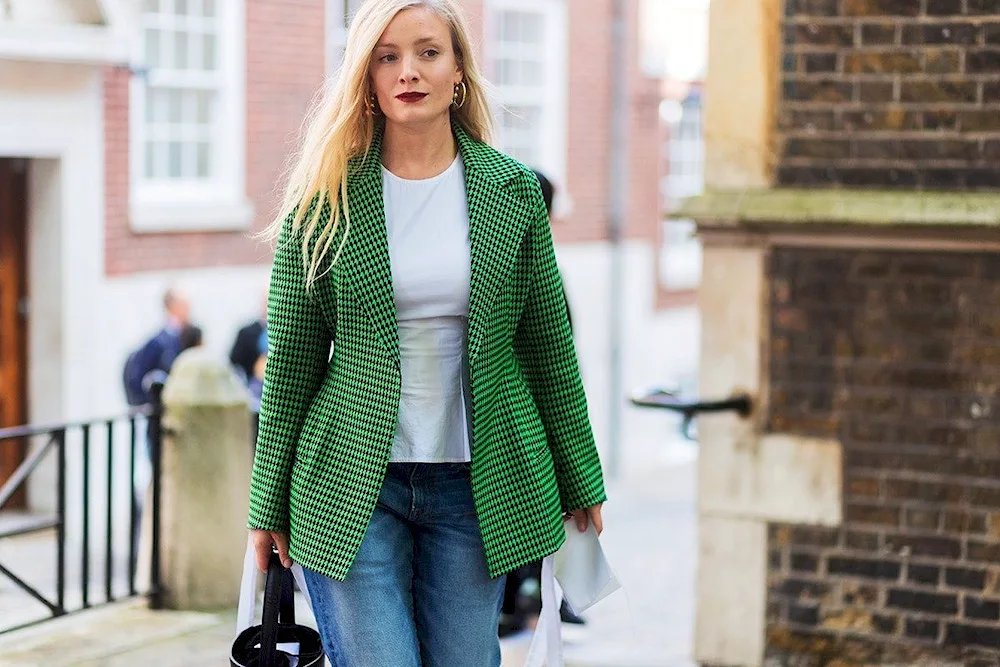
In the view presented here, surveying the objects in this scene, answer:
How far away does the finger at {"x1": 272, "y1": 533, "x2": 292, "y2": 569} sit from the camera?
10.4 feet

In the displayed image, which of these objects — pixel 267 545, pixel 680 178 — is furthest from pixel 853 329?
pixel 680 178

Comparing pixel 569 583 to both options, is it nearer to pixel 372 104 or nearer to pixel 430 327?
pixel 430 327

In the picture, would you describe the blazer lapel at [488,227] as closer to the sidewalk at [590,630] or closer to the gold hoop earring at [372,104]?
the gold hoop earring at [372,104]

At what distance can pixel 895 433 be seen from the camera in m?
5.06

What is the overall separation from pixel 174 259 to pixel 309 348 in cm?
963

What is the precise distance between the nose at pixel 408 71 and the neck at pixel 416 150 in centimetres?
12

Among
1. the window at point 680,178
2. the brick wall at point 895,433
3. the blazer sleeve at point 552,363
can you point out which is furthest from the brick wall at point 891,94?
the window at point 680,178

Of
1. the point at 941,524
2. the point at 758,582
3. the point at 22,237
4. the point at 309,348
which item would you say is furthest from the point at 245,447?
the point at 22,237

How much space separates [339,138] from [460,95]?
12.9 inches

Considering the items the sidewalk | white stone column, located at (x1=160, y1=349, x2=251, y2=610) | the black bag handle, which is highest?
the black bag handle

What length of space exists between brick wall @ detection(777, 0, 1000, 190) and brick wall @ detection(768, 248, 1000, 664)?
28 centimetres

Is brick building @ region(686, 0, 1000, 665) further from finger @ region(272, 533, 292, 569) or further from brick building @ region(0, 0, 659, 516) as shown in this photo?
brick building @ region(0, 0, 659, 516)

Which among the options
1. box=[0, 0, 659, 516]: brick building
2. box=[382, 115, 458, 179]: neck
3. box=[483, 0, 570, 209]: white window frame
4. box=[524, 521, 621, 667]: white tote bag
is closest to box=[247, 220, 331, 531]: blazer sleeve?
box=[382, 115, 458, 179]: neck

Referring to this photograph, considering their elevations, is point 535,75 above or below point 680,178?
above
